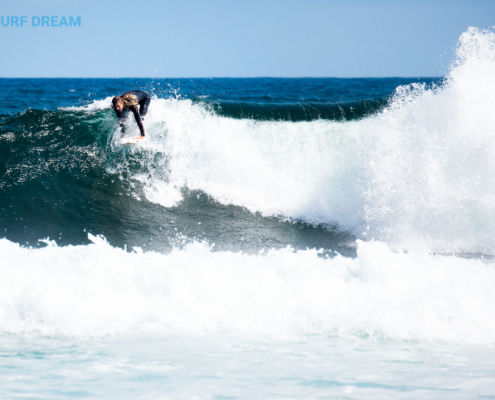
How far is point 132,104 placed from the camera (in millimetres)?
8172

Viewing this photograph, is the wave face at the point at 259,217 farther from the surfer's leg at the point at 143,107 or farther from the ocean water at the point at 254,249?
the surfer's leg at the point at 143,107

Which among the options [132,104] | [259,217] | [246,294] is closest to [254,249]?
[259,217]

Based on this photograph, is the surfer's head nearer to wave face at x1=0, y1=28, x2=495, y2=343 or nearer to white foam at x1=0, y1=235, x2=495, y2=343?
wave face at x1=0, y1=28, x2=495, y2=343

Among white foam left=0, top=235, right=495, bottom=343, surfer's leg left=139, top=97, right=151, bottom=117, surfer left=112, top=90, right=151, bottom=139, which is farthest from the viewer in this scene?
surfer's leg left=139, top=97, right=151, bottom=117

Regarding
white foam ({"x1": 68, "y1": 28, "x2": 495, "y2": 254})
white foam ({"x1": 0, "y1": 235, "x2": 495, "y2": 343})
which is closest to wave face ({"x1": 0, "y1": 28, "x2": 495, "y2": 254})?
white foam ({"x1": 68, "y1": 28, "x2": 495, "y2": 254})

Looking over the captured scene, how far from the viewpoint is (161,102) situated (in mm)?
9797

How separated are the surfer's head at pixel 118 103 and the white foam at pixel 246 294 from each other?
11.2ft

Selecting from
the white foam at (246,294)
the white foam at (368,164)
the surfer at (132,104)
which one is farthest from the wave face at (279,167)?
the white foam at (246,294)

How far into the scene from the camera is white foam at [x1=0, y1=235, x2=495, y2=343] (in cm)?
435

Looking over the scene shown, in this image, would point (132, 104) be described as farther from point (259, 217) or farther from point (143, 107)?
point (259, 217)

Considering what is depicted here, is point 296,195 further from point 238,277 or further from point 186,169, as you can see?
point 238,277

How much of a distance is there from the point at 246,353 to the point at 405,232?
4.73 m

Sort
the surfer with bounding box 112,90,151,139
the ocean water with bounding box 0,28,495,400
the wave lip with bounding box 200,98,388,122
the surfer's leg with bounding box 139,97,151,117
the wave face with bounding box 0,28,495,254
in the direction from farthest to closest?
the wave lip with bounding box 200,98,388,122
the surfer's leg with bounding box 139,97,151,117
the surfer with bounding box 112,90,151,139
the wave face with bounding box 0,28,495,254
the ocean water with bounding box 0,28,495,400

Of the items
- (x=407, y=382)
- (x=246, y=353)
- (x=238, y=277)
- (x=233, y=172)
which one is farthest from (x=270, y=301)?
(x=233, y=172)
